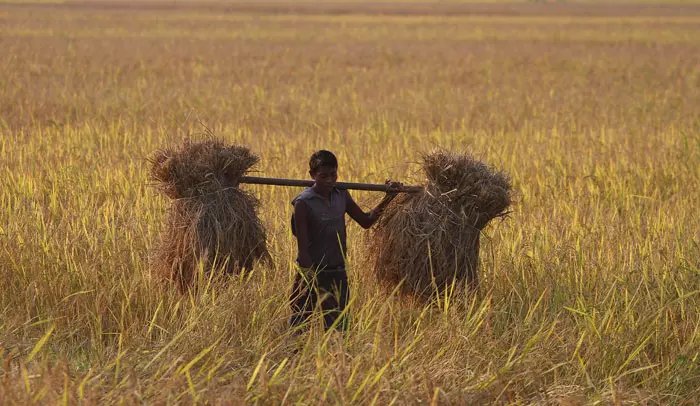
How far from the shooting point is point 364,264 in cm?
454

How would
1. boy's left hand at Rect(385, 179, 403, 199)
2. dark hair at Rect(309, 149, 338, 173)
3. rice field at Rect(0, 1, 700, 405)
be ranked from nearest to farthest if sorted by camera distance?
rice field at Rect(0, 1, 700, 405)
dark hair at Rect(309, 149, 338, 173)
boy's left hand at Rect(385, 179, 403, 199)

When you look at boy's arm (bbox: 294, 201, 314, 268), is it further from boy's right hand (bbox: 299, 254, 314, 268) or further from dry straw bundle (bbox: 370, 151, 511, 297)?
dry straw bundle (bbox: 370, 151, 511, 297)

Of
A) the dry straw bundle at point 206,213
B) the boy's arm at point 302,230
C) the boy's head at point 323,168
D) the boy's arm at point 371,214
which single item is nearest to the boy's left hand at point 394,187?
the boy's arm at point 371,214

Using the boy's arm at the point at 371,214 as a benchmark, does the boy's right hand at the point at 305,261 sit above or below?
below

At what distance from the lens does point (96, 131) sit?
10938 mm

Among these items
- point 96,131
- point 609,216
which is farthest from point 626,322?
point 96,131

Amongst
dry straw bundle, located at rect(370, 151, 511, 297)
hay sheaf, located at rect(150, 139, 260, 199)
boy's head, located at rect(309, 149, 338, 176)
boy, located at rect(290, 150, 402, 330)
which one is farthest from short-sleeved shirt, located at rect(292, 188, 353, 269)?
hay sheaf, located at rect(150, 139, 260, 199)

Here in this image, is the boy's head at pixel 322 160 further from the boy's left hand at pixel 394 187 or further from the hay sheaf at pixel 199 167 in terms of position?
the hay sheaf at pixel 199 167

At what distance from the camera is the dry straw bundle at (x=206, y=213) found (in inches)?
168

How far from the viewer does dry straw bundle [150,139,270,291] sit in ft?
14.0

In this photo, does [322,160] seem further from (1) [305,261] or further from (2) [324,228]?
(1) [305,261]

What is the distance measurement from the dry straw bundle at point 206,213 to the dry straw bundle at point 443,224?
0.66 meters

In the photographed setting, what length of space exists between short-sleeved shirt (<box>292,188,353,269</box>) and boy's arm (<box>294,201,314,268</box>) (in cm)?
2

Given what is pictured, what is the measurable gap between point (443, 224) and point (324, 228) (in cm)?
53
